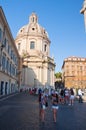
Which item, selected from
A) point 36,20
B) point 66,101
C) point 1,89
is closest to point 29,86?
point 36,20

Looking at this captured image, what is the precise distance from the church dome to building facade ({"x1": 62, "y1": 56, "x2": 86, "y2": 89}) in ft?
51.2

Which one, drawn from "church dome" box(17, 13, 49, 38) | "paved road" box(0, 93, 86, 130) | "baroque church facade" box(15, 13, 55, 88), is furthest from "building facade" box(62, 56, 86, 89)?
"paved road" box(0, 93, 86, 130)

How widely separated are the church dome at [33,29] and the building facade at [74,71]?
1560 centimetres

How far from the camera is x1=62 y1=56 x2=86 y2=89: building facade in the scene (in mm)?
78562

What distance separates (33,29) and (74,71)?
23884 millimetres

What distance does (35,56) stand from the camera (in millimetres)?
68438

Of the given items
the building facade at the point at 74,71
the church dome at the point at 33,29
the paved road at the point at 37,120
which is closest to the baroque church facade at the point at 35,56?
the church dome at the point at 33,29

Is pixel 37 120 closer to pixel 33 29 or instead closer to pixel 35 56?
pixel 35 56

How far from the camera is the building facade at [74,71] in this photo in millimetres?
78562

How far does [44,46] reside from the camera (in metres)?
73.2

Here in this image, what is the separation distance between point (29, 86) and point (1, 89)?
37233 millimetres

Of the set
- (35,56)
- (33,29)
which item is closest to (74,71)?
(35,56)

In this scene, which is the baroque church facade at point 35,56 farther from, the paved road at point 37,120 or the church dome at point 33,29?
the paved road at point 37,120

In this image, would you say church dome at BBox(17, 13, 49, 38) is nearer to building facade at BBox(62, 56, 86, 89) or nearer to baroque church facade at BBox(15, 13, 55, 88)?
baroque church facade at BBox(15, 13, 55, 88)
